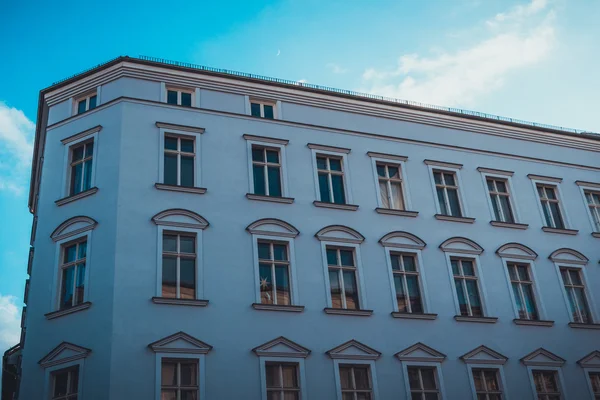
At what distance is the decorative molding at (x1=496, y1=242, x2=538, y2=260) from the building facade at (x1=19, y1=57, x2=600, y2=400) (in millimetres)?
59

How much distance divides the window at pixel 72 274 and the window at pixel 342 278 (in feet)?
25.4

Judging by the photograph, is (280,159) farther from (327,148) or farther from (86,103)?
(86,103)

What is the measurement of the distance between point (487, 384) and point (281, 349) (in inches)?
289

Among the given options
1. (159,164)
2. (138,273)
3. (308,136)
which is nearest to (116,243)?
(138,273)

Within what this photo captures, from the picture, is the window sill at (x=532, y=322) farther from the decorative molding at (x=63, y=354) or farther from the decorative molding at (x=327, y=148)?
the decorative molding at (x=63, y=354)

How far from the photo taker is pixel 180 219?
795 inches

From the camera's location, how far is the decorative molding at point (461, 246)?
76.7 ft

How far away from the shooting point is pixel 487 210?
986 inches

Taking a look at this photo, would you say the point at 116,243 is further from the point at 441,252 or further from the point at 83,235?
the point at 441,252

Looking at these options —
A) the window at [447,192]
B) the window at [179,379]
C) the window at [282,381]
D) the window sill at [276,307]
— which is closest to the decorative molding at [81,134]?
the window sill at [276,307]

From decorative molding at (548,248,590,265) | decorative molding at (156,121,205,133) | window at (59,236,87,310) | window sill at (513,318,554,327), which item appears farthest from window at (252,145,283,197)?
decorative molding at (548,248,590,265)

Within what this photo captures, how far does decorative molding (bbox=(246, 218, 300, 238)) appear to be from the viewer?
2095 centimetres

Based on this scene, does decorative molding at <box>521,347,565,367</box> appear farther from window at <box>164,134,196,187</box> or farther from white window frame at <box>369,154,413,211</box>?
window at <box>164,134,196,187</box>

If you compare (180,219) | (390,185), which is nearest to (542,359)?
(390,185)
